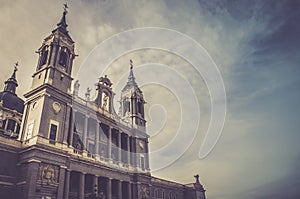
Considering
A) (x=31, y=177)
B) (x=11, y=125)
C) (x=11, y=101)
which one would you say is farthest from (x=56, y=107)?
(x=11, y=101)

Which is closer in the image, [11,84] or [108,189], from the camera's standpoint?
[108,189]

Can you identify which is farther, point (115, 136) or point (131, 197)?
point (115, 136)

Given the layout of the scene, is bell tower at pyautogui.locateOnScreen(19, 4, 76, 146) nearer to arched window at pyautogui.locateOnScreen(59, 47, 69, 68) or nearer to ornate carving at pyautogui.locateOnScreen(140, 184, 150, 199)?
arched window at pyautogui.locateOnScreen(59, 47, 69, 68)

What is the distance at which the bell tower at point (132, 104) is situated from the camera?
48281 mm

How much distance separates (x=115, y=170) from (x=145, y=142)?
11.9m

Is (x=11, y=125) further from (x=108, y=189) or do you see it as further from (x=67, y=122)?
(x=108, y=189)

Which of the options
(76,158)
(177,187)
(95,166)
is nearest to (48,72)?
(76,158)

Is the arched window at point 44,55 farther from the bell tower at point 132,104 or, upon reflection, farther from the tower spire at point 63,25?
the bell tower at point 132,104

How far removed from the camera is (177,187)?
182ft

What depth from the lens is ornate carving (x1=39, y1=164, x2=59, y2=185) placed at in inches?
1030

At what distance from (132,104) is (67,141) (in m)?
19.8

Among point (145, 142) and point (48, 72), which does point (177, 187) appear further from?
point (48, 72)

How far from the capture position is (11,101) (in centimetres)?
4909

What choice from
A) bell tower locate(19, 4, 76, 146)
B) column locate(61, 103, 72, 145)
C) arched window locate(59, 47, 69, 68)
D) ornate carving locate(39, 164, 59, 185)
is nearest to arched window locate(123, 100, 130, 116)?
bell tower locate(19, 4, 76, 146)
